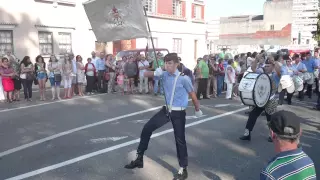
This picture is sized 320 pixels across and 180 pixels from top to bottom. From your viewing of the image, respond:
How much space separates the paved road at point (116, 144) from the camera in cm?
544

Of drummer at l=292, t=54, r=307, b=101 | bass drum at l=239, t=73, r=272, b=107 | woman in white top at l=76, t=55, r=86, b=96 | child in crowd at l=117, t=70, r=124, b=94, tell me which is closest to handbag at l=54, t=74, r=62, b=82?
woman in white top at l=76, t=55, r=86, b=96

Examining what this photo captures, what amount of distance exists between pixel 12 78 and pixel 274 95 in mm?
9085

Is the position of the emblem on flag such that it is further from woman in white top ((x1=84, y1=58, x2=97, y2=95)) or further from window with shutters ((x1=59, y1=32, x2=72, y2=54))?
window with shutters ((x1=59, y1=32, x2=72, y2=54))

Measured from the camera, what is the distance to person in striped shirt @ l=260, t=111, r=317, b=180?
214 cm

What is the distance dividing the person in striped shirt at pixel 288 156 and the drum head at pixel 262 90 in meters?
4.85

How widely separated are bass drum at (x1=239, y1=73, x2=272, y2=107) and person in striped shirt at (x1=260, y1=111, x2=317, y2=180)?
4.80m

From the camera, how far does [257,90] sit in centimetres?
700

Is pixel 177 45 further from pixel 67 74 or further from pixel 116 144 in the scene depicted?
pixel 116 144

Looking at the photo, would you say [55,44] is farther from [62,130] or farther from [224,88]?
[62,130]

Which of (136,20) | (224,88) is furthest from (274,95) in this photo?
(224,88)

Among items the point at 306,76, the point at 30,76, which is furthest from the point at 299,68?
the point at 30,76

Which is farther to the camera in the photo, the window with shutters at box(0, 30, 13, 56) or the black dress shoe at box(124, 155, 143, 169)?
the window with shutters at box(0, 30, 13, 56)

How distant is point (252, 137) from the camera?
7.51m

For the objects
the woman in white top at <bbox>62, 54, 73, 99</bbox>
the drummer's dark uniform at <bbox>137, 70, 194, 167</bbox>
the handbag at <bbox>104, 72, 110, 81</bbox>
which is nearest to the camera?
the drummer's dark uniform at <bbox>137, 70, 194, 167</bbox>
